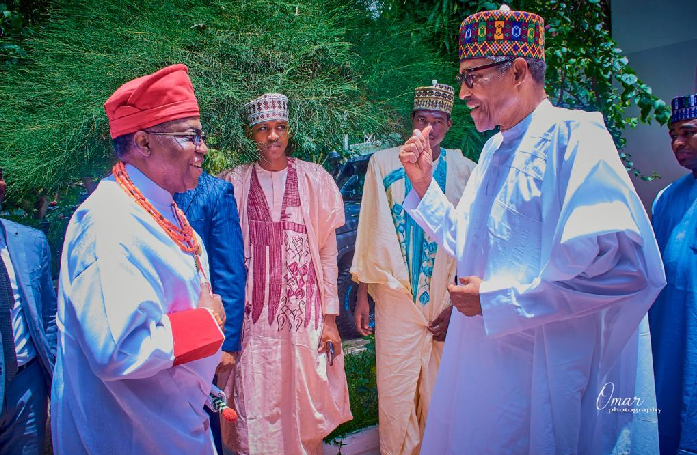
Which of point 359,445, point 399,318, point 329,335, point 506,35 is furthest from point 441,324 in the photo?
point 506,35

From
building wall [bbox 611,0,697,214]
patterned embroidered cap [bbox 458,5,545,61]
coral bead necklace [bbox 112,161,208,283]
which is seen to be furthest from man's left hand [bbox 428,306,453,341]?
building wall [bbox 611,0,697,214]

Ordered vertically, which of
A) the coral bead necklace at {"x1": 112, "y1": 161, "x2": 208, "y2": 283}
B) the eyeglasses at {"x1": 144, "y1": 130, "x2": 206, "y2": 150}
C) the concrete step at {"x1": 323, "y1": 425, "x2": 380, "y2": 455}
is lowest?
the concrete step at {"x1": 323, "y1": 425, "x2": 380, "y2": 455}

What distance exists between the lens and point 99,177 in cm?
372

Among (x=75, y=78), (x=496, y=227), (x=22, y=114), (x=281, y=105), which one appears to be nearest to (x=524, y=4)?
(x=281, y=105)

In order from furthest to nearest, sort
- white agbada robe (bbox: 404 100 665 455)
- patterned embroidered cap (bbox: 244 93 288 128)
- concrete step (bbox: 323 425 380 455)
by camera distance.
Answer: concrete step (bbox: 323 425 380 455), patterned embroidered cap (bbox: 244 93 288 128), white agbada robe (bbox: 404 100 665 455)

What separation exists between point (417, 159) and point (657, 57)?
12.9ft

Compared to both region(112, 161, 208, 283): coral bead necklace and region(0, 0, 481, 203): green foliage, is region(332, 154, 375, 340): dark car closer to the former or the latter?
region(0, 0, 481, 203): green foliage

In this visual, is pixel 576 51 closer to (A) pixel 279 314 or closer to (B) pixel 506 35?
(B) pixel 506 35

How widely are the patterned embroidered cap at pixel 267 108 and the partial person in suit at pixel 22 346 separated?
1.37 metres

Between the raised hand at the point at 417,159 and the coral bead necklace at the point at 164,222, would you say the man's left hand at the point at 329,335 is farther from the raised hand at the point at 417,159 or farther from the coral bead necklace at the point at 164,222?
the coral bead necklace at the point at 164,222

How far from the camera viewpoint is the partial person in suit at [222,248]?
3150mm

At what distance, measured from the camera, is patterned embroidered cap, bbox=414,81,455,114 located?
3.74 metres

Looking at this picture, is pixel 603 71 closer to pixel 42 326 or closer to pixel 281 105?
pixel 281 105

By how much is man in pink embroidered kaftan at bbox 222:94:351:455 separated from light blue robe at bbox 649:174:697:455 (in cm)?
195
